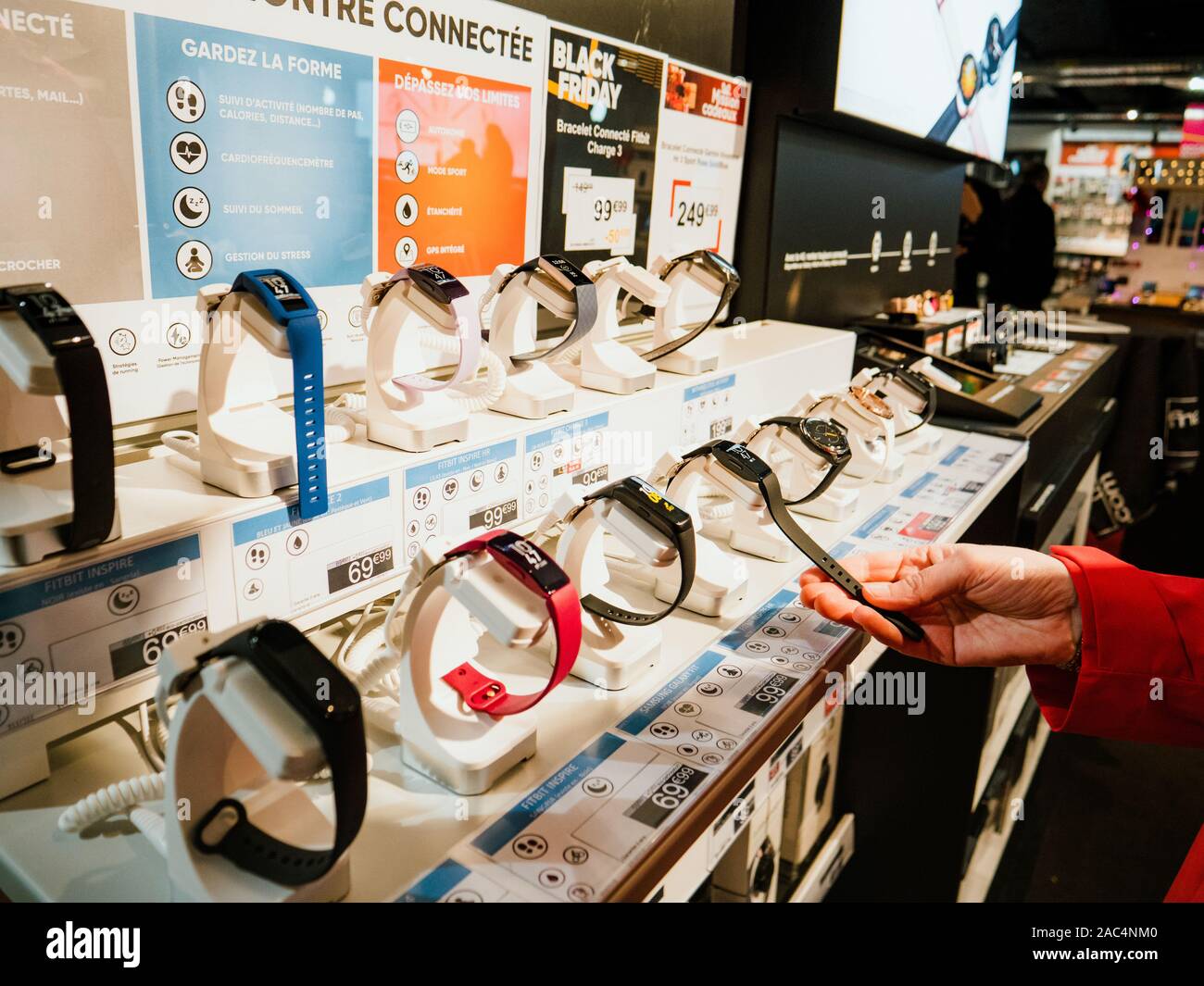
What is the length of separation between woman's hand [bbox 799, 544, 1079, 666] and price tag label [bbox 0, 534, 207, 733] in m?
0.84

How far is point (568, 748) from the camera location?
3.41ft

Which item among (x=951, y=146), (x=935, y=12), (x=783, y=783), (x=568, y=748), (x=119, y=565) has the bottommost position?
(x=783, y=783)

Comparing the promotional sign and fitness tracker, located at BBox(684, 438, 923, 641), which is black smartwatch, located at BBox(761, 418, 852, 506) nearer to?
fitness tracker, located at BBox(684, 438, 923, 641)

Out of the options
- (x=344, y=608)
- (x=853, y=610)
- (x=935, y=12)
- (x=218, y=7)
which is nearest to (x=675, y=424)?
(x=853, y=610)

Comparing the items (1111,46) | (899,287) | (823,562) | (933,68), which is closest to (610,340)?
(823,562)

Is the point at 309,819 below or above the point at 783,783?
above

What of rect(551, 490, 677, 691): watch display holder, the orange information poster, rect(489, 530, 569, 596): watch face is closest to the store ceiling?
the orange information poster

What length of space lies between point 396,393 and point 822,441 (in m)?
0.72

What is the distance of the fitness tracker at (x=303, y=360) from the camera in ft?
3.36

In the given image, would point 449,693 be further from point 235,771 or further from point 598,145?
point 598,145

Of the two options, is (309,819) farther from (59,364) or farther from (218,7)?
(218,7)

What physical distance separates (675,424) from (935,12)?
2101mm

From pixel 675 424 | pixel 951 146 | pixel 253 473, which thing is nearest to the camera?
pixel 253 473

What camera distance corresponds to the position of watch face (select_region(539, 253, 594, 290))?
1.41 metres
